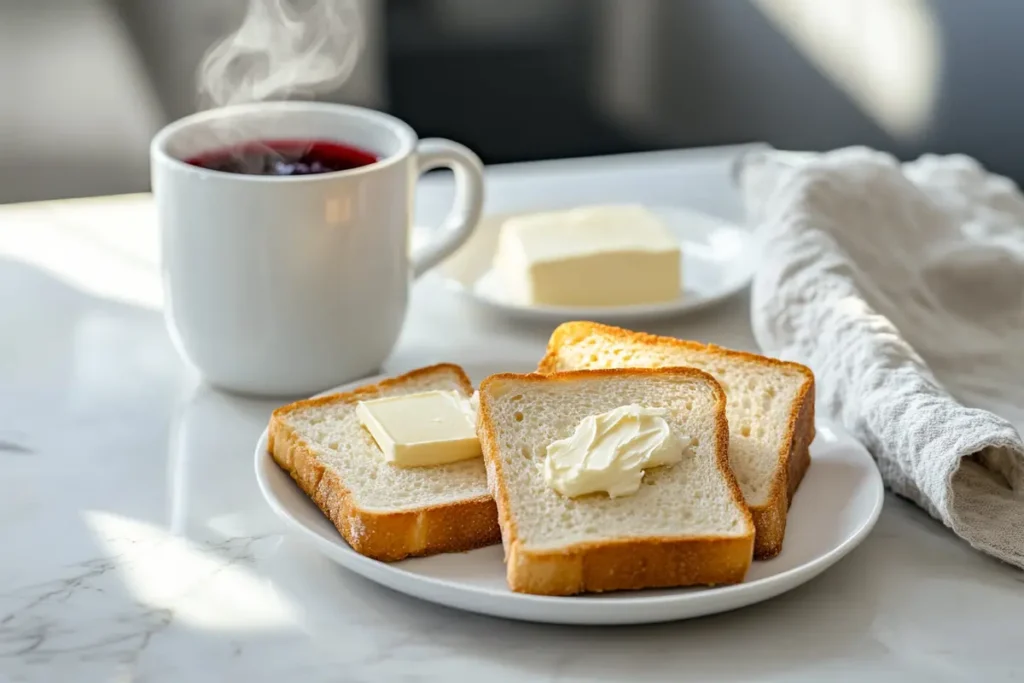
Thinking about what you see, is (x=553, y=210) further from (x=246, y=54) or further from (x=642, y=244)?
(x=246, y=54)

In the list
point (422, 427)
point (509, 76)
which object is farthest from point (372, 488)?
point (509, 76)

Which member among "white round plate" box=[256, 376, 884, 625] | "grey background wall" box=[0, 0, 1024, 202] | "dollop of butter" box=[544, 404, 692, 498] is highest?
"dollop of butter" box=[544, 404, 692, 498]

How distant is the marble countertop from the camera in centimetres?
83

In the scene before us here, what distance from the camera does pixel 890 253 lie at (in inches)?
55.7

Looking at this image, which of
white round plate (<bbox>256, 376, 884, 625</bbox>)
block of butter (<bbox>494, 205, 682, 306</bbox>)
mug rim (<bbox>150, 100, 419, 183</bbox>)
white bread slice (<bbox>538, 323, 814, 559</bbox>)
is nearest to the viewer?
white round plate (<bbox>256, 376, 884, 625</bbox>)

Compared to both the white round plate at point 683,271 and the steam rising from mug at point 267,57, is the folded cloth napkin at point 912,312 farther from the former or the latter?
the steam rising from mug at point 267,57

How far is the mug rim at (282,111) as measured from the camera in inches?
43.7

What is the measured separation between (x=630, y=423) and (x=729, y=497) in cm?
10

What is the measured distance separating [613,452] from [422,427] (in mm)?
165

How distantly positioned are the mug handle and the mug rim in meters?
0.07

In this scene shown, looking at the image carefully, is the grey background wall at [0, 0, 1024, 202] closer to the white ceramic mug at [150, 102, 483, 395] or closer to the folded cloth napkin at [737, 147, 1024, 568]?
the folded cloth napkin at [737, 147, 1024, 568]

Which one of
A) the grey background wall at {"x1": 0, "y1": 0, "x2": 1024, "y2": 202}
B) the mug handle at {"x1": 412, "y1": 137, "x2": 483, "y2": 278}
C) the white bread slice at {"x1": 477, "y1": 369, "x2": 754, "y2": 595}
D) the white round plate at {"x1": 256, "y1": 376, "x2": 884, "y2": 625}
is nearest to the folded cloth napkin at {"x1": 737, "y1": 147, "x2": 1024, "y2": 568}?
the white round plate at {"x1": 256, "y1": 376, "x2": 884, "y2": 625}

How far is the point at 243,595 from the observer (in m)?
0.91

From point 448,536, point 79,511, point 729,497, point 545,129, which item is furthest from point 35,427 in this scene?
point 545,129
